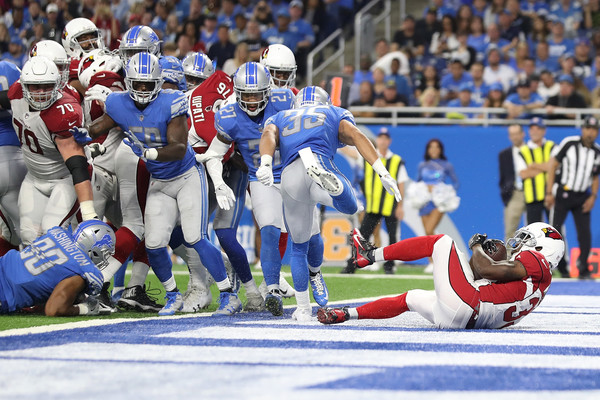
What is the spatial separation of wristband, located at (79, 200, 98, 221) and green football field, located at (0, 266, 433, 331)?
2.16 feet

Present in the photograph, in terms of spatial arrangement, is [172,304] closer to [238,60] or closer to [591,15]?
[238,60]

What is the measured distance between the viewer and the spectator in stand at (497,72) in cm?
1286

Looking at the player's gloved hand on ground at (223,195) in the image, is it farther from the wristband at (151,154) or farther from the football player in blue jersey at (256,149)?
the wristband at (151,154)

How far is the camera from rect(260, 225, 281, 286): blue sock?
6.52 meters

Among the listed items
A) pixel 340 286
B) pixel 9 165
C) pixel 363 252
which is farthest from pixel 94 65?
pixel 340 286

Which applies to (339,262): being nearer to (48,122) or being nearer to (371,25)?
(371,25)

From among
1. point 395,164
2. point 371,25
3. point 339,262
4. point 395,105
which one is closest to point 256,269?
point 339,262

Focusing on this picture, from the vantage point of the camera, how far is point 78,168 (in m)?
6.46

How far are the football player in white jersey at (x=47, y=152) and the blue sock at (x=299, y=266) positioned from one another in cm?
143

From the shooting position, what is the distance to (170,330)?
514 centimetres

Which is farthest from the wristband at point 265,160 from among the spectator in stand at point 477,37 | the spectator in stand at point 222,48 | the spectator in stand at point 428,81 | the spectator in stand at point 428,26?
the spectator in stand at point 428,26

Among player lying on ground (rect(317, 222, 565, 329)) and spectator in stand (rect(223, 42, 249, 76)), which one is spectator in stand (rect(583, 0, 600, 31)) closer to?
spectator in stand (rect(223, 42, 249, 76))

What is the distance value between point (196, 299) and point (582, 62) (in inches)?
314

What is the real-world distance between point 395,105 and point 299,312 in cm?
743
